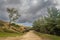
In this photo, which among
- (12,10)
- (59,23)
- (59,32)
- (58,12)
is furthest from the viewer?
(12,10)

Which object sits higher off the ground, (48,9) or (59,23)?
(48,9)

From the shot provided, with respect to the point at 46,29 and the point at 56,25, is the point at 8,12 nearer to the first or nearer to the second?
the point at 46,29

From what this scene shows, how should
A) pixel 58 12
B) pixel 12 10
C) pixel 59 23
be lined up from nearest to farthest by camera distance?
pixel 59 23 < pixel 58 12 < pixel 12 10

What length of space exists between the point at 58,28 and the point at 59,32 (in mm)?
3975

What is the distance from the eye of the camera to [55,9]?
85.6 meters

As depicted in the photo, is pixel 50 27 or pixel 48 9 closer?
pixel 50 27

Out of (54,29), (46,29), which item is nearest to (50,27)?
(54,29)

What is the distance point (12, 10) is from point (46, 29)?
25.4 meters

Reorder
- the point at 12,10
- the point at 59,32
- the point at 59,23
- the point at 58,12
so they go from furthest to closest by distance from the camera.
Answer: the point at 12,10 < the point at 58,12 < the point at 59,32 < the point at 59,23

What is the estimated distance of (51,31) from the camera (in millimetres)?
79562

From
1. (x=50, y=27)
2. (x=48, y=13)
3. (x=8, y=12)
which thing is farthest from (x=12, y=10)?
(x=50, y=27)

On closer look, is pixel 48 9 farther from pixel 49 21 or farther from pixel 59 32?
pixel 59 32

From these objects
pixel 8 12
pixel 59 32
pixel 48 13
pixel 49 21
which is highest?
pixel 8 12

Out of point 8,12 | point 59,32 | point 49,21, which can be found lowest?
point 59,32
